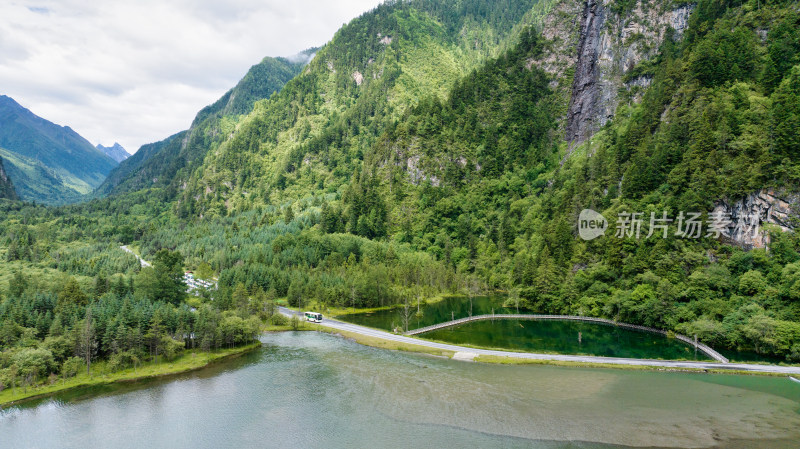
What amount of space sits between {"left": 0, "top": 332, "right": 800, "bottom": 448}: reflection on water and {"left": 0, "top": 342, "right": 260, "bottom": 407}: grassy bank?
12.5ft

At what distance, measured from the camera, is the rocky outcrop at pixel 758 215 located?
95.1 metres

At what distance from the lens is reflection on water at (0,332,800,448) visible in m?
52.7

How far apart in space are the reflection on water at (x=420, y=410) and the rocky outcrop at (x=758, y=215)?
42037 millimetres

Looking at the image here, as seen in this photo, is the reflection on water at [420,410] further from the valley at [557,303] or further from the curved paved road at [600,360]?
the curved paved road at [600,360]

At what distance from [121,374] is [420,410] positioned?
51866mm

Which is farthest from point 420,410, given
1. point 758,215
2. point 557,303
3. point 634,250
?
point 758,215

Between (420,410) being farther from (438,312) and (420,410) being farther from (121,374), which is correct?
(438,312)

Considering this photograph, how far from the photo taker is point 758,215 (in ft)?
327

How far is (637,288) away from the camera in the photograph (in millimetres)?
110000

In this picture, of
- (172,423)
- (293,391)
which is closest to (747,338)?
(293,391)

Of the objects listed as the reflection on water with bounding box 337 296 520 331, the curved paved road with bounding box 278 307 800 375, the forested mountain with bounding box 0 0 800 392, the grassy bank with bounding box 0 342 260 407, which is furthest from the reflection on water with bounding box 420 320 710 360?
the grassy bank with bounding box 0 342 260 407

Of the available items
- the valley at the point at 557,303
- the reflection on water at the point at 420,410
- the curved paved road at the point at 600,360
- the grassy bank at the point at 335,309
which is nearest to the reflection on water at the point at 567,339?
the valley at the point at 557,303

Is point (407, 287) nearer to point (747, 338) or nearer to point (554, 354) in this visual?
point (554, 354)

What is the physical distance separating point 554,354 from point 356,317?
58047 mm
